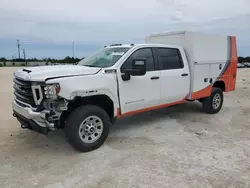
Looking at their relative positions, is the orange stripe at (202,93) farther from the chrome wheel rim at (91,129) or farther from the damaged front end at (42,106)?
the damaged front end at (42,106)

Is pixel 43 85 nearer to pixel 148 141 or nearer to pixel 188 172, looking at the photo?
pixel 148 141

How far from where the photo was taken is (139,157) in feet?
13.7

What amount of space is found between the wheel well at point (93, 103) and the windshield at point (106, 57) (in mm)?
725

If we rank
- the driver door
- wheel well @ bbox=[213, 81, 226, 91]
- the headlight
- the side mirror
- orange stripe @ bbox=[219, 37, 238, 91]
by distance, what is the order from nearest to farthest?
the headlight → the side mirror → the driver door → wheel well @ bbox=[213, 81, 226, 91] → orange stripe @ bbox=[219, 37, 238, 91]

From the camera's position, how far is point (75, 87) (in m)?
4.08

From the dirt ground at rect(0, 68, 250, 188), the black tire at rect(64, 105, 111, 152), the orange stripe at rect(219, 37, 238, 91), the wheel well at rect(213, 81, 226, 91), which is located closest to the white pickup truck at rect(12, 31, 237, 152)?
the black tire at rect(64, 105, 111, 152)

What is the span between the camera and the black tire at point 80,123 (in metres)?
4.15

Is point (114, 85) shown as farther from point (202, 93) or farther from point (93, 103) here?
point (202, 93)

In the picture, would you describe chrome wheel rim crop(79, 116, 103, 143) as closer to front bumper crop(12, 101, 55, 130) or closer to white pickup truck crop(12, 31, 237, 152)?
white pickup truck crop(12, 31, 237, 152)

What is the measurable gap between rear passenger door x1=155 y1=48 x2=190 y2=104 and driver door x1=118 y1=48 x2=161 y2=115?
0.20 m

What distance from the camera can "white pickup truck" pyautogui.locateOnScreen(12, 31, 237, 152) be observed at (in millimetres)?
4090

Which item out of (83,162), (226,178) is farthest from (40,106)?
(226,178)

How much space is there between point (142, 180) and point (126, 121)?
3.10m

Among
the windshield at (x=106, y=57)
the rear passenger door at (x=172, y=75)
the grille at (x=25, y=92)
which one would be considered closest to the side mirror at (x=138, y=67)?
the windshield at (x=106, y=57)
